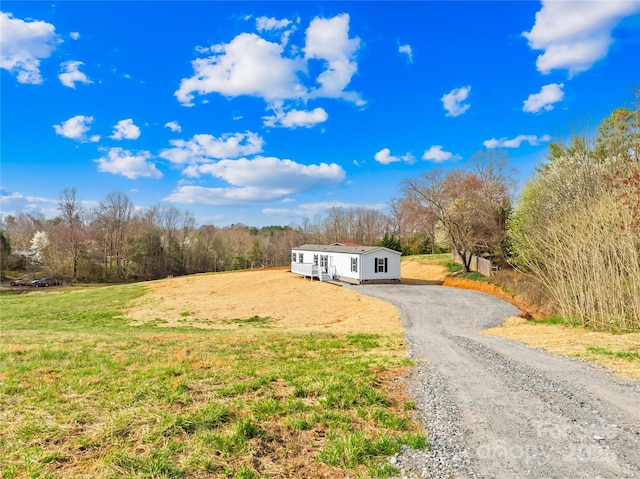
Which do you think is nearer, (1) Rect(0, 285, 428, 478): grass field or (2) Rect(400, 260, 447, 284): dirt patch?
(1) Rect(0, 285, 428, 478): grass field

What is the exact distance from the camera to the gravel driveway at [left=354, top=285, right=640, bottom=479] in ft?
11.1

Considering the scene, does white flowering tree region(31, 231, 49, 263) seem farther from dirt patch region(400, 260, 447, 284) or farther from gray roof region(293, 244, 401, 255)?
dirt patch region(400, 260, 447, 284)

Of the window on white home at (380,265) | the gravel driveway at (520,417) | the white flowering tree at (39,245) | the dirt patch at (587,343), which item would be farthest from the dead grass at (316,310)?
the white flowering tree at (39,245)

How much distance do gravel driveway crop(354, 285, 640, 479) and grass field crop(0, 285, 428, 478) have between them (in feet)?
1.27

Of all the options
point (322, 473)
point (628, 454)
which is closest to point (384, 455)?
point (322, 473)

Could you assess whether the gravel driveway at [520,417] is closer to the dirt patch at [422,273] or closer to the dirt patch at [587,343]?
the dirt patch at [587,343]

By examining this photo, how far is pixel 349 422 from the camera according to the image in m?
4.26

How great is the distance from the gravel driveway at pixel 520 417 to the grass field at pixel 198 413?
1.27ft

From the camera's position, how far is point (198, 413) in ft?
14.0

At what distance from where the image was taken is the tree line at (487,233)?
10.9 m

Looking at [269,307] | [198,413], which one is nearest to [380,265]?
[269,307]

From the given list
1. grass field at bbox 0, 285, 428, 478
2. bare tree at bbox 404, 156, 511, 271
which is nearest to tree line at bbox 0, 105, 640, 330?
bare tree at bbox 404, 156, 511, 271

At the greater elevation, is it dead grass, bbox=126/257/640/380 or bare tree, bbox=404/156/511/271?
bare tree, bbox=404/156/511/271

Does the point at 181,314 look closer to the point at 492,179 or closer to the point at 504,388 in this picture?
the point at 504,388
